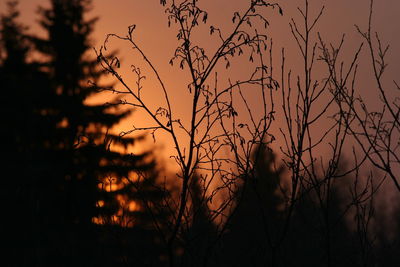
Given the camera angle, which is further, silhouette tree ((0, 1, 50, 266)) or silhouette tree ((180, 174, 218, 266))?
silhouette tree ((0, 1, 50, 266))

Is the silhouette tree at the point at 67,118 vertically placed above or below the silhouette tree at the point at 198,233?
above

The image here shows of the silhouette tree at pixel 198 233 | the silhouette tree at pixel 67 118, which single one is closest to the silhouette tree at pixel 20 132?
the silhouette tree at pixel 67 118

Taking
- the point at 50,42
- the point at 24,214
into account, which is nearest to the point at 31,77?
the point at 50,42

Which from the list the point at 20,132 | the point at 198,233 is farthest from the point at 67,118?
the point at 198,233

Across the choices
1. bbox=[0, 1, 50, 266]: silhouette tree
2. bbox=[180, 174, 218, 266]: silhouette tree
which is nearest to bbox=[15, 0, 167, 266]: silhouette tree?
bbox=[0, 1, 50, 266]: silhouette tree

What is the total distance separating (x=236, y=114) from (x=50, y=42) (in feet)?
65.7

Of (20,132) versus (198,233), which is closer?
(198,233)

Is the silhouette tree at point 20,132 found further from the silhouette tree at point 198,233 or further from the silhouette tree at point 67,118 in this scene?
the silhouette tree at point 198,233

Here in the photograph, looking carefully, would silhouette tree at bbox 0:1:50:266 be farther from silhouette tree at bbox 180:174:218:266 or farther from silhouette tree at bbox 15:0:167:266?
silhouette tree at bbox 180:174:218:266

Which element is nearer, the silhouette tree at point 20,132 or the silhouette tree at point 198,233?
the silhouette tree at point 198,233

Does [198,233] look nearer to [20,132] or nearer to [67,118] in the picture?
[67,118]

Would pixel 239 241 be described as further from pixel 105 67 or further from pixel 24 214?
pixel 105 67

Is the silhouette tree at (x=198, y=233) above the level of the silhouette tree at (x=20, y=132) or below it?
below

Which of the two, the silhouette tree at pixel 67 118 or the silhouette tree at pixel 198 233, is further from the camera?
the silhouette tree at pixel 67 118
